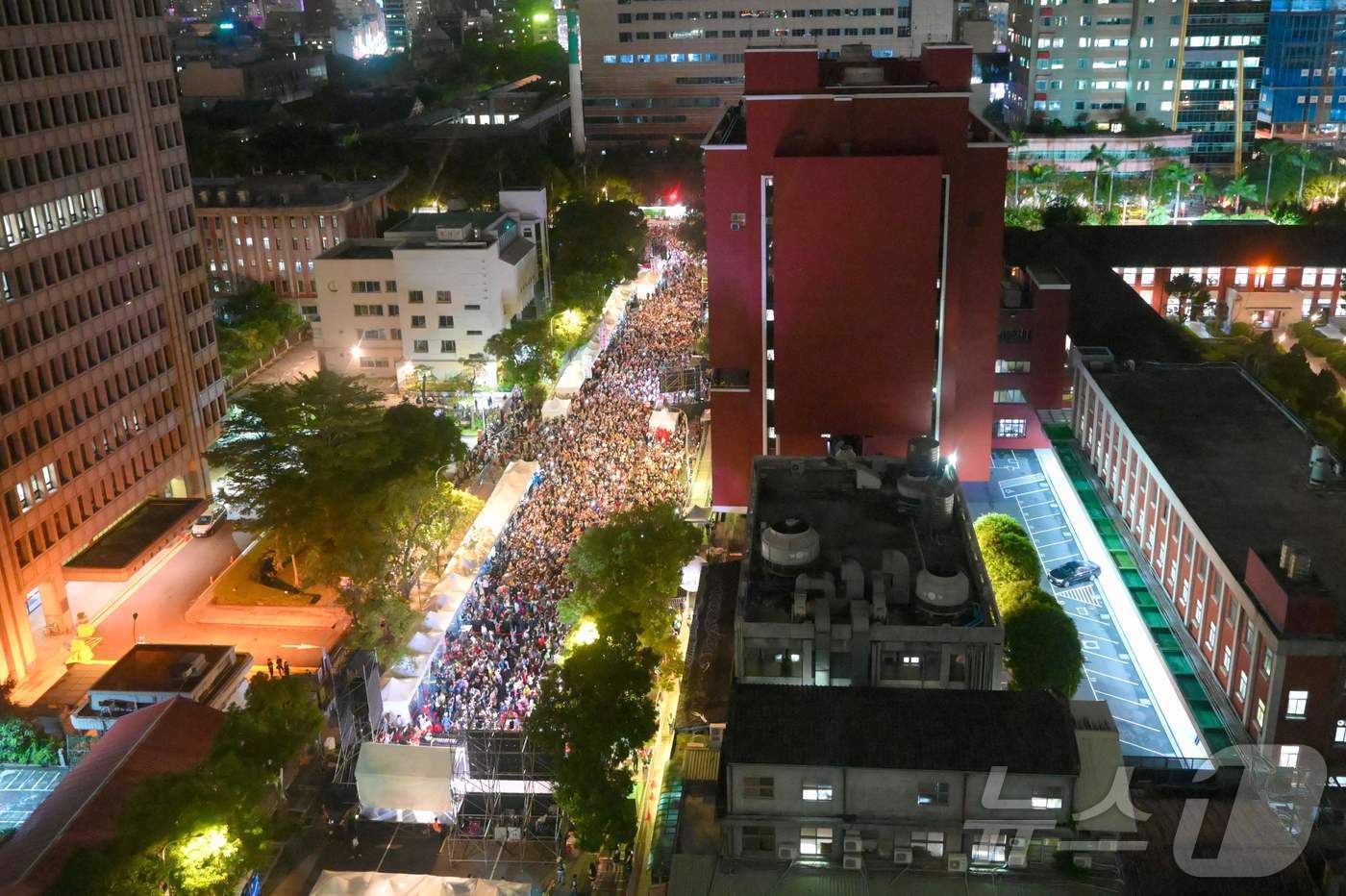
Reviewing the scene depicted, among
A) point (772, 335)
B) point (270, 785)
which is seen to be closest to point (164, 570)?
point (270, 785)

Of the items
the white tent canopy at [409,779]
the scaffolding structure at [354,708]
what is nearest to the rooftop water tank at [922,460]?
the white tent canopy at [409,779]

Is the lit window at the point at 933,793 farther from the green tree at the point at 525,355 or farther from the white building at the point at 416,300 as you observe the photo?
the white building at the point at 416,300

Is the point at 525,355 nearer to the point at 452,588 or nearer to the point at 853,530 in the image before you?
the point at 452,588

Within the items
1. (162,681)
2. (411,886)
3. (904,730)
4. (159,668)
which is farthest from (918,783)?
(159,668)

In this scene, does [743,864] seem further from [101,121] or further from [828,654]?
[101,121]

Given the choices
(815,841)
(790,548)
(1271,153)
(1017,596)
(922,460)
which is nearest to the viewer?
(815,841)

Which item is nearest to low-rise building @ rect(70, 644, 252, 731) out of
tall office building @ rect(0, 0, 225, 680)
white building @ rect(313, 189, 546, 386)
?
tall office building @ rect(0, 0, 225, 680)

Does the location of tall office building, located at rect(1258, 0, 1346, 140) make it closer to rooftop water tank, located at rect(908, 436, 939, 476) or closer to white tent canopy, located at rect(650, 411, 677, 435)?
white tent canopy, located at rect(650, 411, 677, 435)
